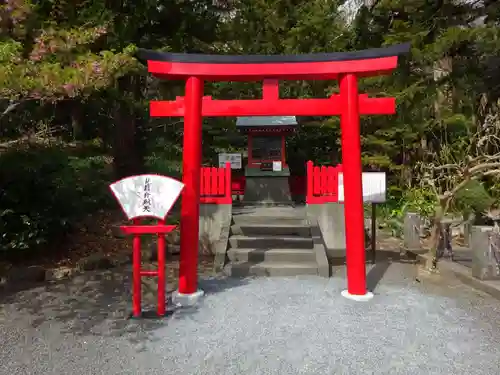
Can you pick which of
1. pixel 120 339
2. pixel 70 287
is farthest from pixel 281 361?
pixel 70 287

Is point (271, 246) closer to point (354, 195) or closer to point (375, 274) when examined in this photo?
point (375, 274)

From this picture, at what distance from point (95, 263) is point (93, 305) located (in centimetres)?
201

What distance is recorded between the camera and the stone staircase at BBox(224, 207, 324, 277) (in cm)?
679

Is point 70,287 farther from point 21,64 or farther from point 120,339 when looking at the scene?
point 21,64

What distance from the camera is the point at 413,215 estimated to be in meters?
9.10

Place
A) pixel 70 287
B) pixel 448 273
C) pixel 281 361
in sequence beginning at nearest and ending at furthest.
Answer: pixel 281 361
pixel 70 287
pixel 448 273

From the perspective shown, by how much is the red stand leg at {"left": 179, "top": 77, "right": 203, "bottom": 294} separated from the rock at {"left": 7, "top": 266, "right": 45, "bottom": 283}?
2695 millimetres

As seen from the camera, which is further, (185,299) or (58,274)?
(58,274)

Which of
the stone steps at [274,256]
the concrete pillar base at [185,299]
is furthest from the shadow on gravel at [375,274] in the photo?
the concrete pillar base at [185,299]

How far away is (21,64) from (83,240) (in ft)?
15.0

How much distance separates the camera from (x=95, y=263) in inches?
283

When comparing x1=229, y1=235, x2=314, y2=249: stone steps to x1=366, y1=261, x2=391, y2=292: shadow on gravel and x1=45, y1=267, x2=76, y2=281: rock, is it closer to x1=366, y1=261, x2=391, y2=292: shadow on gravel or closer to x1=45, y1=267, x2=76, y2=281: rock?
x1=366, y1=261, x2=391, y2=292: shadow on gravel

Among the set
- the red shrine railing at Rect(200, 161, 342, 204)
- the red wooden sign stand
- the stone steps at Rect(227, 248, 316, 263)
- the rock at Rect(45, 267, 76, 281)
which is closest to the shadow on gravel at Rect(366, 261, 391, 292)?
the stone steps at Rect(227, 248, 316, 263)

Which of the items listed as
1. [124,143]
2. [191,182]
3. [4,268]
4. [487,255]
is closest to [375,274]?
[487,255]
